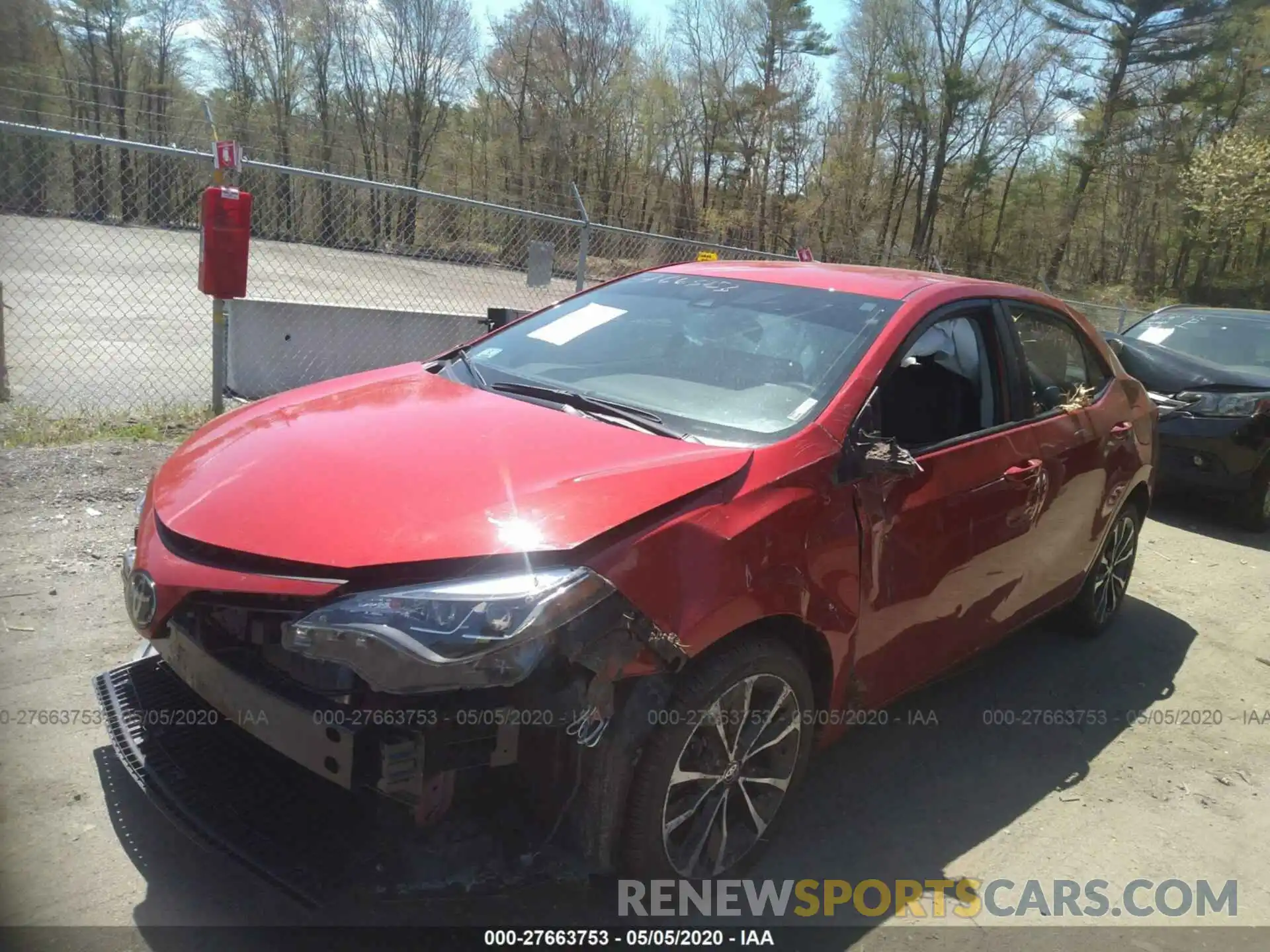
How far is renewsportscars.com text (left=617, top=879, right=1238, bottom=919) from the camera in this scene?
2.44 m

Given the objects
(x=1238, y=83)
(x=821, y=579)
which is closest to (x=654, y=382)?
(x=821, y=579)

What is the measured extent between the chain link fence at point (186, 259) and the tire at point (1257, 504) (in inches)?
216

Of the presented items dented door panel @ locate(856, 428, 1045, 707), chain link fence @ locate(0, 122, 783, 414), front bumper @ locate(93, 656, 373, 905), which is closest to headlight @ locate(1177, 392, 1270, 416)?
dented door panel @ locate(856, 428, 1045, 707)

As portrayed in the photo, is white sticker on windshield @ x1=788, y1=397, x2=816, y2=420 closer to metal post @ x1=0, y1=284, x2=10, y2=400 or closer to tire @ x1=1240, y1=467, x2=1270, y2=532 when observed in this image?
tire @ x1=1240, y1=467, x2=1270, y2=532

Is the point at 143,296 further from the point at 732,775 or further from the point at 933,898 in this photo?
the point at 933,898

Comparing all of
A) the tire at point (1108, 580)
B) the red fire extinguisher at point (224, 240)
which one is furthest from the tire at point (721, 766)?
the red fire extinguisher at point (224, 240)

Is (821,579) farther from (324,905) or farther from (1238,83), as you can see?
(1238,83)

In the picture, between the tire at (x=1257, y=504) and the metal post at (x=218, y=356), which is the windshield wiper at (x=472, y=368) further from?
the tire at (x=1257, y=504)

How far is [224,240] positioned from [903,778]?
5232 mm

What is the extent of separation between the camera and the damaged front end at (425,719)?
1875mm

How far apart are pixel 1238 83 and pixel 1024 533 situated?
38.7m

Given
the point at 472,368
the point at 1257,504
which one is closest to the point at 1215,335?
the point at 1257,504

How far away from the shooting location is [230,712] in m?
2.11

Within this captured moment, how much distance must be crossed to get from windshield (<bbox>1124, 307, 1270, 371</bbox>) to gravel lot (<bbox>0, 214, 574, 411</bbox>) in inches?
257
